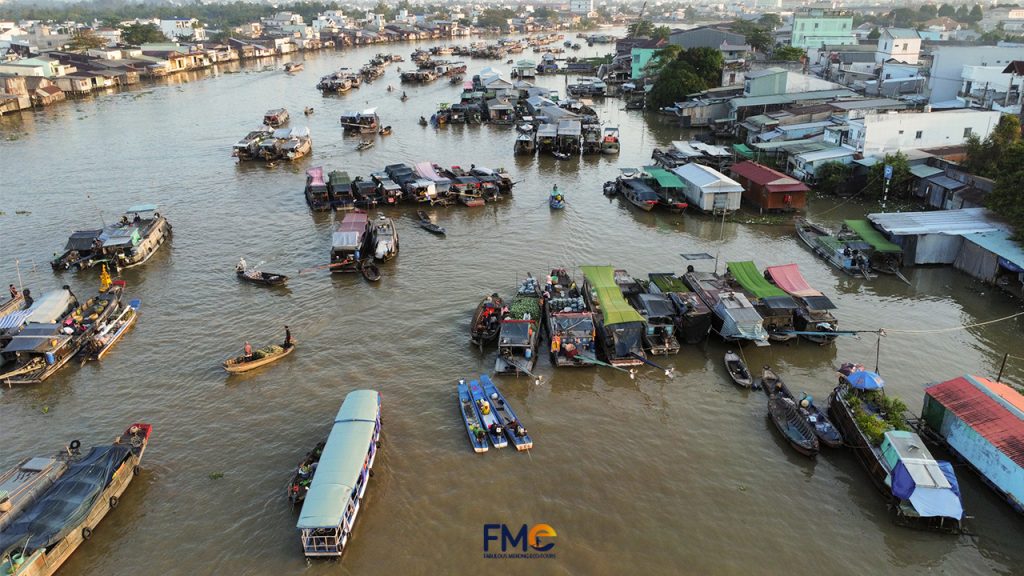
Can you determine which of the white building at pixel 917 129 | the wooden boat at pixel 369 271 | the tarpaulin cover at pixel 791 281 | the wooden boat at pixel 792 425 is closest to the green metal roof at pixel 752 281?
the tarpaulin cover at pixel 791 281

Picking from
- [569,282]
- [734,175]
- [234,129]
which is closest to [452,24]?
[234,129]

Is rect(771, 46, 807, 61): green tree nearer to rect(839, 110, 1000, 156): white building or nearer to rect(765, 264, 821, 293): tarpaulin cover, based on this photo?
rect(839, 110, 1000, 156): white building

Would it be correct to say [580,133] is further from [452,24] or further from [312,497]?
[452,24]

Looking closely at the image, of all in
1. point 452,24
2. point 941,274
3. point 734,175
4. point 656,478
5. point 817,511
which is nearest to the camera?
point 817,511

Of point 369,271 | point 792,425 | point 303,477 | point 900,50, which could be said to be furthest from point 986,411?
point 900,50

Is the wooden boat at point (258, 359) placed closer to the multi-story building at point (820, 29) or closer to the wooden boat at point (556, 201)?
the wooden boat at point (556, 201)

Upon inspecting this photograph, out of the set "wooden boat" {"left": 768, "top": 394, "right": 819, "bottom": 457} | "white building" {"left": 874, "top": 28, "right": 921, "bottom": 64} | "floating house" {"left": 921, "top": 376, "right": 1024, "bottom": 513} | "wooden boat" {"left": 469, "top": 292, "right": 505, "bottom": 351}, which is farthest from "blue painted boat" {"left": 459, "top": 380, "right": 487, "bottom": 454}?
"white building" {"left": 874, "top": 28, "right": 921, "bottom": 64}
